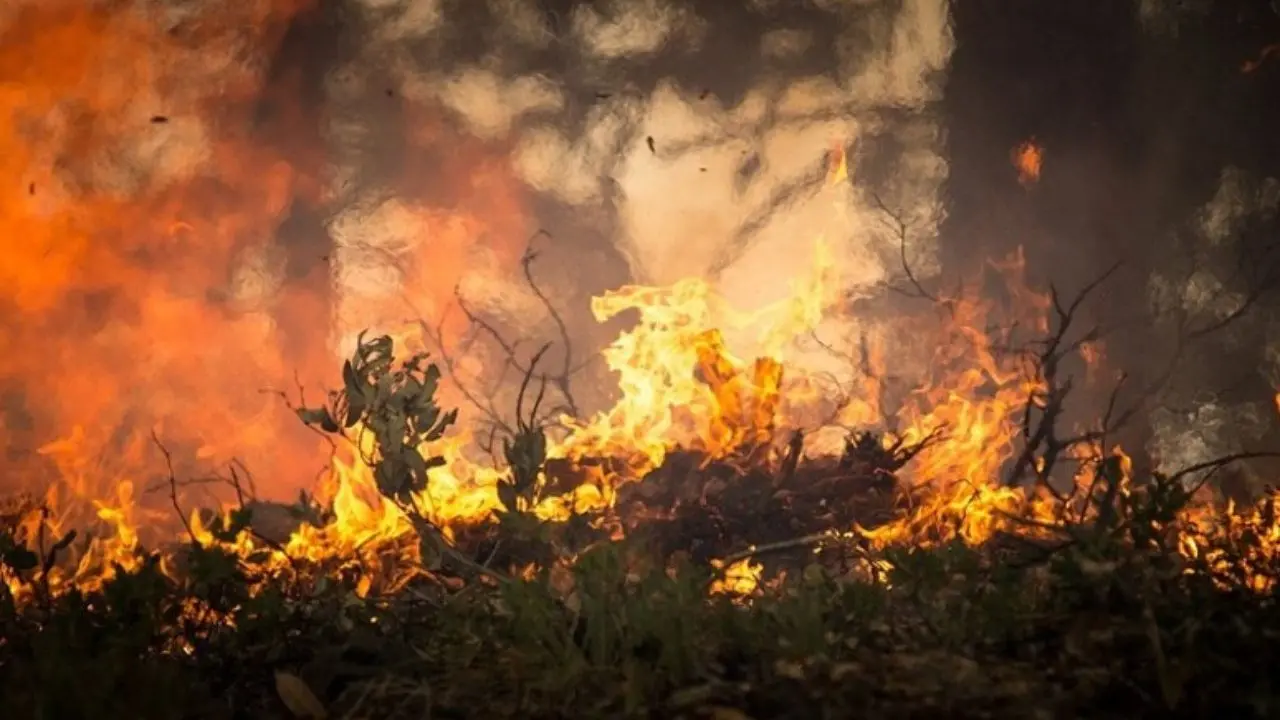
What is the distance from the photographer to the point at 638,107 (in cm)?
616

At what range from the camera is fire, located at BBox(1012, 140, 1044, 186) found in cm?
614

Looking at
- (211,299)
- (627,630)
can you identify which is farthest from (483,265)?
(627,630)

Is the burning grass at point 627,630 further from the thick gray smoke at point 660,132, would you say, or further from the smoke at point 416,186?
the thick gray smoke at point 660,132

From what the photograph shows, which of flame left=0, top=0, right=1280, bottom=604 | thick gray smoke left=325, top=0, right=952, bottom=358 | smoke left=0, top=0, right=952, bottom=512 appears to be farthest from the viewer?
thick gray smoke left=325, top=0, right=952, bottom=358

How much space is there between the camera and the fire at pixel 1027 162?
614 centimetres

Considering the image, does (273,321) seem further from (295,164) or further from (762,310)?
(762,310)

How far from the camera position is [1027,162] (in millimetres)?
6152

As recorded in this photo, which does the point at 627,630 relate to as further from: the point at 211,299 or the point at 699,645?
the point at 211,299

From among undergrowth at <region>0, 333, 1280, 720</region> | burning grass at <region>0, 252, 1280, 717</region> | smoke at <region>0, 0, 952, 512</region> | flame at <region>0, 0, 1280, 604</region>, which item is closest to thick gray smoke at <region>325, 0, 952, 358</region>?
smoke at <region>0, 0, 952, 512</region>

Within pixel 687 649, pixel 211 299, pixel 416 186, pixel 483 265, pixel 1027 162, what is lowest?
pixel 687 649

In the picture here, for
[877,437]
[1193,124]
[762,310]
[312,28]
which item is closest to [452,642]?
[877,437]

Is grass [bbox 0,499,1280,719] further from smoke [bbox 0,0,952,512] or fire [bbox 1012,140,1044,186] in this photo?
fire [bbox 1012,140,1044,186]

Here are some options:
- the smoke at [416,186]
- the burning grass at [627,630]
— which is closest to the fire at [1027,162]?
the smoke at [416,186]

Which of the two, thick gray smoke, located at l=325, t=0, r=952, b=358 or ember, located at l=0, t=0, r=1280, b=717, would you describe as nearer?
ember, located at l=0, t=0, r=1280, b=717
